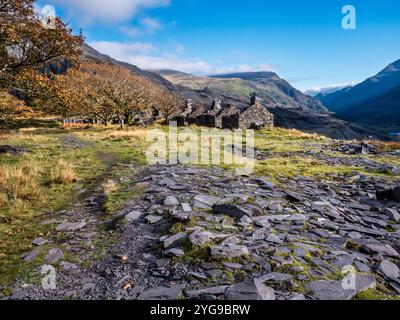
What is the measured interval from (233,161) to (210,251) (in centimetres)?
1159

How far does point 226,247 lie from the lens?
20.0 ft

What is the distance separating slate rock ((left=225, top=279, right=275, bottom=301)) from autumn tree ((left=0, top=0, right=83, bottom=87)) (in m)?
12.7

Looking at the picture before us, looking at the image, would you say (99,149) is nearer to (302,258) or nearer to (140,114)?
(302,258)

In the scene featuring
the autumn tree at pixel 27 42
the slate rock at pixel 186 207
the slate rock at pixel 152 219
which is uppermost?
the autumn tree at pixel 27 42

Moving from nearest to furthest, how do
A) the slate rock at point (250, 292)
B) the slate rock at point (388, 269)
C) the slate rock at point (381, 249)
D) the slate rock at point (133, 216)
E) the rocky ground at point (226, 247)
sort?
the slate rock at point (250, 292) < the rocky ground at point (226, 247) < the slate rock at point (388, 269) < the slate rock at point (381, 249) < the slate rock at point (133, 216)

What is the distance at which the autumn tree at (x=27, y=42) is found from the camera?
519 inches

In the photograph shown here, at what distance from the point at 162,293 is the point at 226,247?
1666 mm

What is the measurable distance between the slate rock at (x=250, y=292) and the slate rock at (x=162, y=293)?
76 centimetres

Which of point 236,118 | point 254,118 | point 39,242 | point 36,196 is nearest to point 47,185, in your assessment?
point 36,196

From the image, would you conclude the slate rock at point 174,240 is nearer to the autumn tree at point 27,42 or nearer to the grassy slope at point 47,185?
the grassy slope at point 47,185

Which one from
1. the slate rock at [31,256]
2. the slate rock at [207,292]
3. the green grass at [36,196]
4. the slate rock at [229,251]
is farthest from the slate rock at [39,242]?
the slate rock at [207,292]

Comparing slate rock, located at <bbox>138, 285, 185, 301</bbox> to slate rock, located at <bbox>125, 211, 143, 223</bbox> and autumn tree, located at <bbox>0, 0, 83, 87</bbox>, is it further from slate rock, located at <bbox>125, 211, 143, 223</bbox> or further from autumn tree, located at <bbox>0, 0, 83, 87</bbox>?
autumn tree, located at <bbox>0, 0, 83, 87</bbox>

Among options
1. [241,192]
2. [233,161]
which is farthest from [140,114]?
[241,192]
